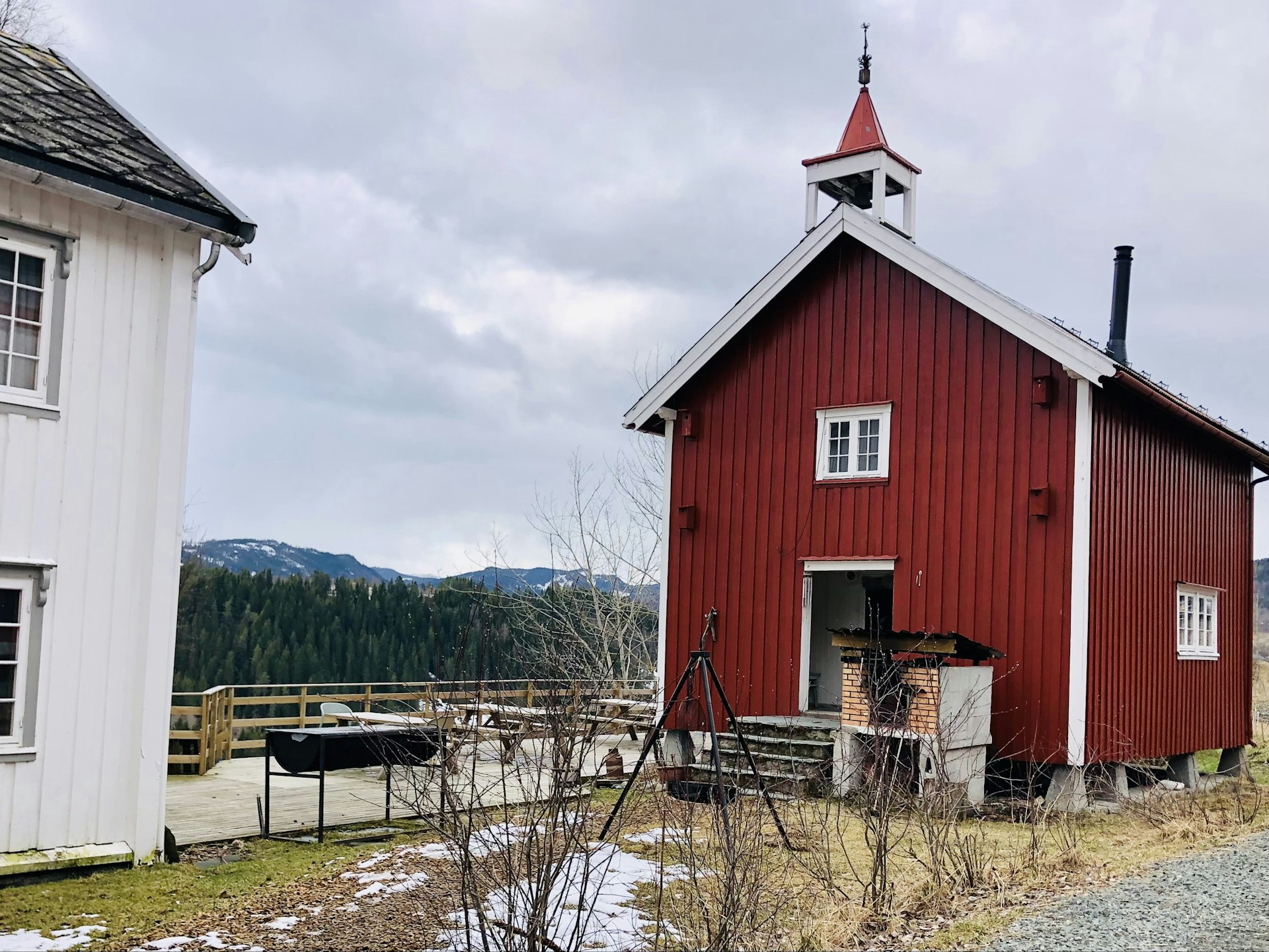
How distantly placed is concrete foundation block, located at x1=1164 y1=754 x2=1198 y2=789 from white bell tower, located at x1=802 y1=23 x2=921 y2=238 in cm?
761

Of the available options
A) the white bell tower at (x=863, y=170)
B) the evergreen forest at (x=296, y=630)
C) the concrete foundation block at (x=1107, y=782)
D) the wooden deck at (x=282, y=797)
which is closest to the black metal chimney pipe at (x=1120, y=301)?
the white bell tower at (x=863, y=170)

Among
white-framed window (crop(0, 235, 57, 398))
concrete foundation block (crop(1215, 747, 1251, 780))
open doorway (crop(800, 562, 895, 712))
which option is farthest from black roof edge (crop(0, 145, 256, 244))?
concrete foundation block (crop(1215, 747, 1251, 780))

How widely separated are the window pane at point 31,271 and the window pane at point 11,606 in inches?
88.2

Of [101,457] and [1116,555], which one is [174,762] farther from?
[1116,555]

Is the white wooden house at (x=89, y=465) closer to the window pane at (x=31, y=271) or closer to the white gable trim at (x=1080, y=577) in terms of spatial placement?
the window pane at (x=31, y=271)

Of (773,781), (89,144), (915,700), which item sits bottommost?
(773,781)

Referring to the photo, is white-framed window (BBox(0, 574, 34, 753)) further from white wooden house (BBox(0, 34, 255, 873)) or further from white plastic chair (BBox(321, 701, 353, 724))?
white plastic chair (BBox(321, 701, 353, 724))

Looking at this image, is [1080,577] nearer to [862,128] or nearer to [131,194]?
[862,128]

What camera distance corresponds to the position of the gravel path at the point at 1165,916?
6934mm

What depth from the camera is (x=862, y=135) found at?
1631 cm

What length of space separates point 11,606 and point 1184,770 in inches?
551

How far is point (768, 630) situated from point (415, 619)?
3459 centimetres

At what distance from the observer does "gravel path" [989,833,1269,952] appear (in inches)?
273

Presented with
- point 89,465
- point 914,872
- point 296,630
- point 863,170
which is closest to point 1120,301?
point 863,170
